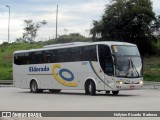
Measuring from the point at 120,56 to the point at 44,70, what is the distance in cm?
749

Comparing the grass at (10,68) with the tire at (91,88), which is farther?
the grass at (10,68)

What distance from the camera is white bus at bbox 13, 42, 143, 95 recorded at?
28.5 meters

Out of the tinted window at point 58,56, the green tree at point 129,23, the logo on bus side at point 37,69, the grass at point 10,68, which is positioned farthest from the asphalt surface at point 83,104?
the green tree at point 129,23

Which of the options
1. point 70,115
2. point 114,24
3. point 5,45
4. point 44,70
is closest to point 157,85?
point 44,70

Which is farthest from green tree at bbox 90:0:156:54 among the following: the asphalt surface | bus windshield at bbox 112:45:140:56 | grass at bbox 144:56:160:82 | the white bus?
the asphalt surface

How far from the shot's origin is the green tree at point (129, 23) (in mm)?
60219

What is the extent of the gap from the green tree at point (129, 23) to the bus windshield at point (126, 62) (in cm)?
3102

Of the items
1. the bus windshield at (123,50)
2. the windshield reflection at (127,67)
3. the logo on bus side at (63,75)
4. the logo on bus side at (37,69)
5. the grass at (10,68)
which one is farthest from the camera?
the grass at (10,68)

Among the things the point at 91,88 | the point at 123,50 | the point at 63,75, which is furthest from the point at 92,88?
the point at 63,75

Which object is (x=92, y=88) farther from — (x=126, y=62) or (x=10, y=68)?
(x=10, y=68)

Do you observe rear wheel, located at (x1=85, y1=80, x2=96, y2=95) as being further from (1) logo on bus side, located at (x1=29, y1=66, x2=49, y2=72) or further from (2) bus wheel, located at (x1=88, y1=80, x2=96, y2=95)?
(1) logo on bus side, located at (x1=29, y1=66, x2=49, y2=72)

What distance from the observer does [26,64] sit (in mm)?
35906

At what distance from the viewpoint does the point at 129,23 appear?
60.4 meters

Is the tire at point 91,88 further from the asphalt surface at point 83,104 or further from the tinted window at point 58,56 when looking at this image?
the asphalt surface at point 83,104
